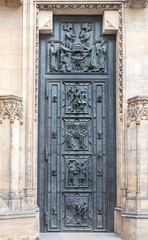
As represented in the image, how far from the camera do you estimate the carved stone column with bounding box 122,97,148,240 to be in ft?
26.7

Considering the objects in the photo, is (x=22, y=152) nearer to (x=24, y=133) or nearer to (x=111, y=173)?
(x=24, y=133)

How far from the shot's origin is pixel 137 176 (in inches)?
325

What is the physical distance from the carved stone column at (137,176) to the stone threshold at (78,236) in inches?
16.8

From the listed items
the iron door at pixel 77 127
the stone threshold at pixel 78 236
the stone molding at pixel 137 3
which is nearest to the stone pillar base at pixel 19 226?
the stone threshold at pixel 78 236

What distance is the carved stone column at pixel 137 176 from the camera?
26.7 feet

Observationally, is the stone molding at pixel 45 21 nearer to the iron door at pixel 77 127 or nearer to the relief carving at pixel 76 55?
the iron door at pixel 77 127

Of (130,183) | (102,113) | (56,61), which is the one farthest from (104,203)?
(56,61)

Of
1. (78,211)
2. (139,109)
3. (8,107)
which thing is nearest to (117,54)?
(139,109)

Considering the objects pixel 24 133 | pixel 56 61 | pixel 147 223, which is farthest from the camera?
pixel 56 61

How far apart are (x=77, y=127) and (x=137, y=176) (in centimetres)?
171

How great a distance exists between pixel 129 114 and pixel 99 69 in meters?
1.32

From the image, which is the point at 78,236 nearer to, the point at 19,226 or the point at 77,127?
the point at 19,226

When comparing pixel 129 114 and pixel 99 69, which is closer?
pixel 129 114

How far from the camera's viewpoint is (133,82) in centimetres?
883
